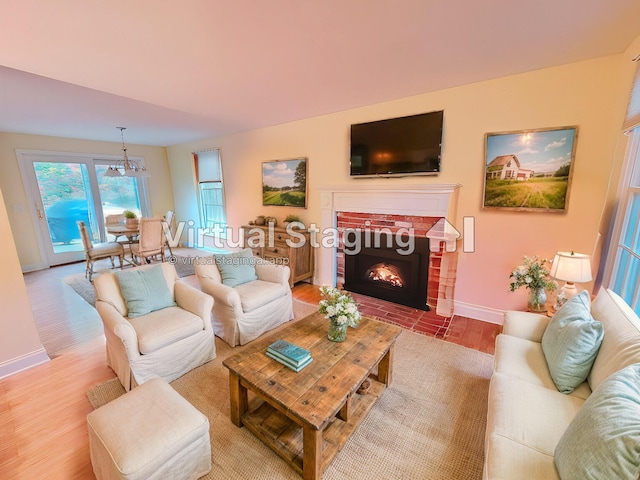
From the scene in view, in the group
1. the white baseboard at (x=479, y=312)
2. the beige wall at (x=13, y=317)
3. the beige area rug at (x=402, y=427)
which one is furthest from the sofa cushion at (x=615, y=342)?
the beige wall at (x=13, y=317)

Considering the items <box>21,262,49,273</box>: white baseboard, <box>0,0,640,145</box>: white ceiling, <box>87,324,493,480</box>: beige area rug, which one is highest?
<box>0,0,640,145</box>: white ceiling

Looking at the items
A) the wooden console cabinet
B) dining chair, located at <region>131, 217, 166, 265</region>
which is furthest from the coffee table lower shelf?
dining chair, located at <region>131, 217, 166, 265</region>

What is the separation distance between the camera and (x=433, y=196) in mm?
2986

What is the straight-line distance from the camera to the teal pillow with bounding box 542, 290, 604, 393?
1432 millimetres

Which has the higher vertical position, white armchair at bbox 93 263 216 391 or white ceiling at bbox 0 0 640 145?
white ceiling at bbox 0 0 640 145

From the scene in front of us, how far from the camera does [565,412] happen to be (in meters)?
1.30

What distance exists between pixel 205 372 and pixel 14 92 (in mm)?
3557

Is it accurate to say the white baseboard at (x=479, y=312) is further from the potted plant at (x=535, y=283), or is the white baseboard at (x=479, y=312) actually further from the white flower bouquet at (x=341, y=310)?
the white flower bouquet at (x=341, y=310)

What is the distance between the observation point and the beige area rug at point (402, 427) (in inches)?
57.2

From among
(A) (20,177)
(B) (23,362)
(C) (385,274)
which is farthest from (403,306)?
(A) (20,177)

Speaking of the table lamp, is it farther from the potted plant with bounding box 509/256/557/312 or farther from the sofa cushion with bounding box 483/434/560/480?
the sofa cushion with bounding box 483/434/560/480

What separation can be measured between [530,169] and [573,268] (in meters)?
0.98

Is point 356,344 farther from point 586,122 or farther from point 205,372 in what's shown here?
point 586,122

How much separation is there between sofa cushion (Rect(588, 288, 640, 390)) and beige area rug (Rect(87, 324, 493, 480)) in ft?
2.46
